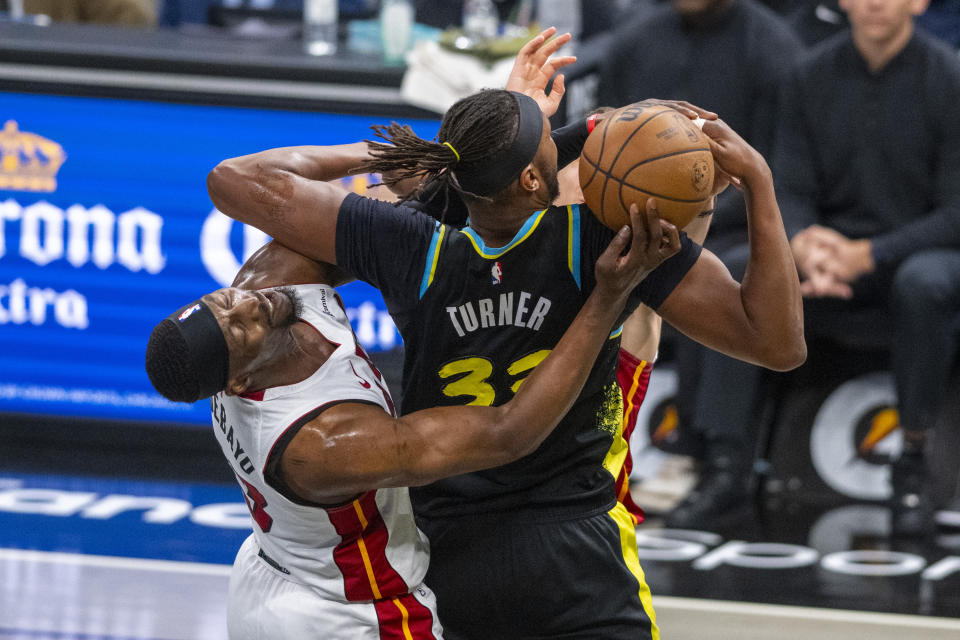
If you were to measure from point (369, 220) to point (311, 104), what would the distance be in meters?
3.26

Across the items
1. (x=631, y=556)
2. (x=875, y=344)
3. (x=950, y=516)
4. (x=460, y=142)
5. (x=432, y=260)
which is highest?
(x=460, y=142)

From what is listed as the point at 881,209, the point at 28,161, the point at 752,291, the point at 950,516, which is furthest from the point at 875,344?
the point at 28,161

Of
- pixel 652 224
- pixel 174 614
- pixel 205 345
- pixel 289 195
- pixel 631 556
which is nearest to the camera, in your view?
pixel 652 224

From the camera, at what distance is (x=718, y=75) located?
5.14m

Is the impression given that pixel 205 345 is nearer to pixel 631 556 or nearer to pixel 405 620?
pixel 405 620

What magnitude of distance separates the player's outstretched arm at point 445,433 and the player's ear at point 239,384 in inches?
5.5

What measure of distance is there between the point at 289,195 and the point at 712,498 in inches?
122

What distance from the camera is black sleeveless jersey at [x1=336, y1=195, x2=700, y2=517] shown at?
218 cm

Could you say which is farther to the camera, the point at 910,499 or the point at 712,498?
the point at 712,498

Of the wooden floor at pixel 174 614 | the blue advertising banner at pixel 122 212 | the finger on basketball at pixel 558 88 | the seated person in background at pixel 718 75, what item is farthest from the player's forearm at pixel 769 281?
the blue advertising banner at pixel 122 212

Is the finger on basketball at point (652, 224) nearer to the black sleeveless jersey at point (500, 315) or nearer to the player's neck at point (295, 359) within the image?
the black sleeveless jersey at point (500, 315)

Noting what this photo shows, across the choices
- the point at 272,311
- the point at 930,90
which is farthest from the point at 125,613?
the point at 930,90

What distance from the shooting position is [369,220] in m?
2.24

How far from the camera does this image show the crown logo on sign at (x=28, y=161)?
5.46 m
